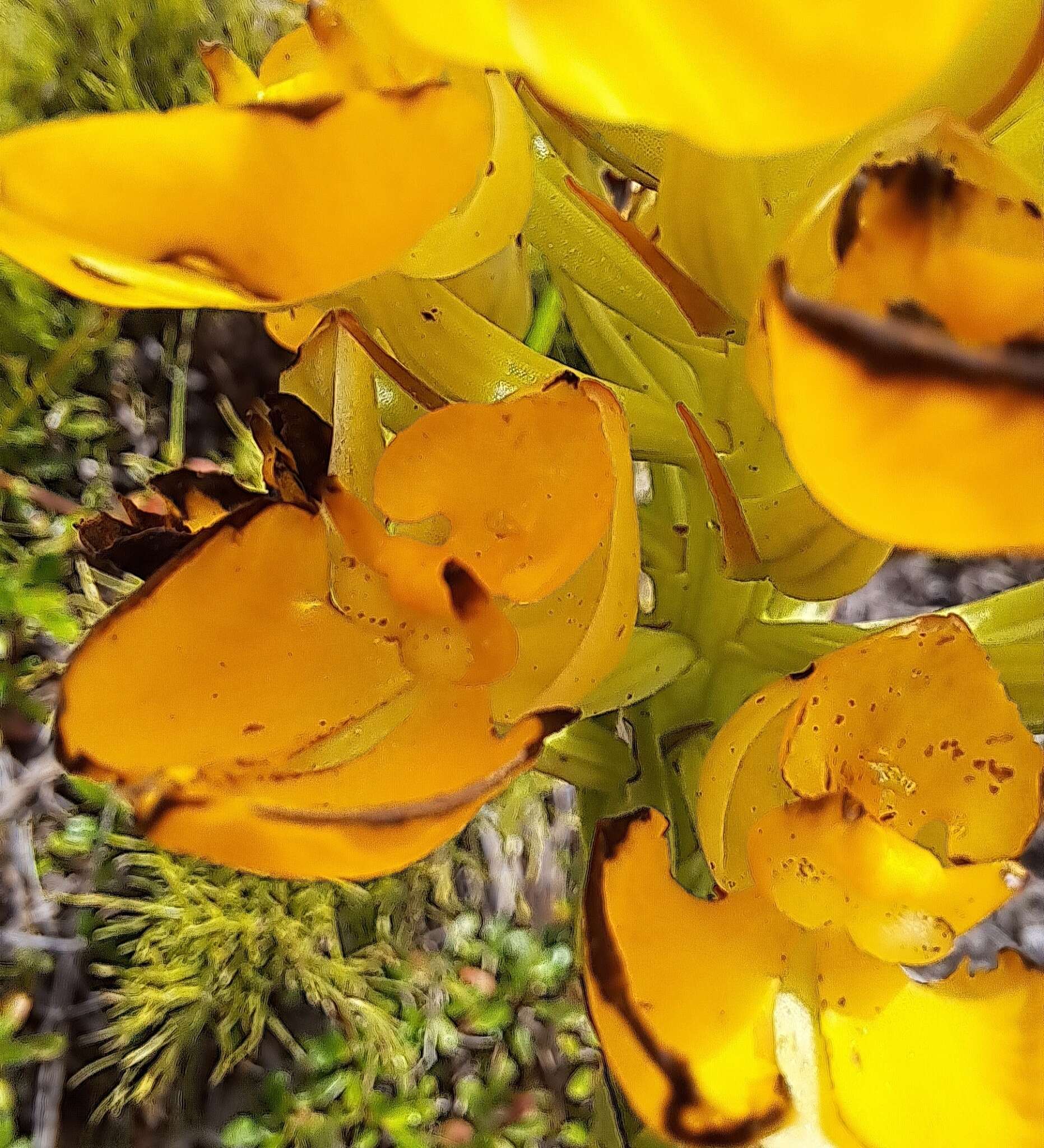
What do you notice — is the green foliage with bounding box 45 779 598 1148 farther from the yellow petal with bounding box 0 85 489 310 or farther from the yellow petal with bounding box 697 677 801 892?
the yellow petal with bounding box 0 85 489 310

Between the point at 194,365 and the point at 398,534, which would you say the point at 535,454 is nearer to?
the point at 398,534

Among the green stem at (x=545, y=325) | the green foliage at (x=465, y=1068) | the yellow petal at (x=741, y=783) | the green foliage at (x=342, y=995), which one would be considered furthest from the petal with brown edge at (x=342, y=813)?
the green foliage at (x=465, y=1068)

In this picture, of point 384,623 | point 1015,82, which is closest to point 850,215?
point 1015,82

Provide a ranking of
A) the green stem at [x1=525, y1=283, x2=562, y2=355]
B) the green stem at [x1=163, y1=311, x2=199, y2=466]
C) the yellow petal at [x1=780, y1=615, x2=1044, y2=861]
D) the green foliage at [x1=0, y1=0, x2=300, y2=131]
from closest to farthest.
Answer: the yellow petal at [x1=780, y1=615, x2=1044, y2=861]
the green stem at [x1=525, y1=283, x2=562, y2=355]
the green foliage at [x1=0, y1=0, x2=300, y2=131]
the green stem at [x1=163, y1=311, x2=199, y2=466]

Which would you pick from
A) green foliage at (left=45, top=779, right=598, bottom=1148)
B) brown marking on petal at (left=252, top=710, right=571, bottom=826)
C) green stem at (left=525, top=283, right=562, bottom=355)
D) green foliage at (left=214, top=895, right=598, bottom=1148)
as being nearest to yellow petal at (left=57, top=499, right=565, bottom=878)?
brown marking on petal at (left=252, top=710, right=571, bottom=826)

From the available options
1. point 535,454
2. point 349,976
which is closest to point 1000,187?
point 535,454

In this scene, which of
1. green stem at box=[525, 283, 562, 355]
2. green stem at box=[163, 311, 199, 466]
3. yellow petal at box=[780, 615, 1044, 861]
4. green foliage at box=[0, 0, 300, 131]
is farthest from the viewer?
green stem at box=[163, 311, 199, 466]

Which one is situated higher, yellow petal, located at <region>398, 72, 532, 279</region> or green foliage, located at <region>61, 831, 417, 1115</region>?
yellow petal, located at <region>398, 72, 532, 279</region>

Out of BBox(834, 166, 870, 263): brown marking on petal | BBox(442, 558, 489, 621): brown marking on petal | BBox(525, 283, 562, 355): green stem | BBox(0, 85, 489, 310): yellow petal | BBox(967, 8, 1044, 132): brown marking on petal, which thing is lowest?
BBox(525, 283, 562, 355): green stem
